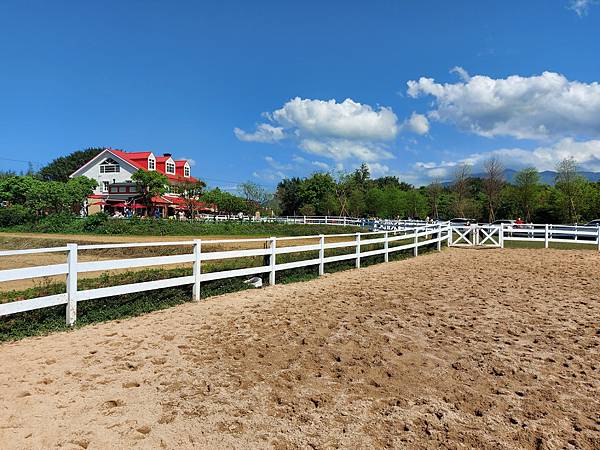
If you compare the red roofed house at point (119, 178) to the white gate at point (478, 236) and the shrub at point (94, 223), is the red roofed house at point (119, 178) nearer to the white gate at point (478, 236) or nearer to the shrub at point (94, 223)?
the shrub at point (94, 223)

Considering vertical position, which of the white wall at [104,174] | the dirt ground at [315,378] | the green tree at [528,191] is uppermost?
the white wall at [104,174]

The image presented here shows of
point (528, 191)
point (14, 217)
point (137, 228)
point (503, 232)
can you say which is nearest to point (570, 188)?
point (528, 191)

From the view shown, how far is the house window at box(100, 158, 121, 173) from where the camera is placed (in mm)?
61656

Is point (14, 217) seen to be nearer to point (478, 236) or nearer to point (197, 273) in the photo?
point (478, 236)

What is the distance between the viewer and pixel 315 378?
15.2ft

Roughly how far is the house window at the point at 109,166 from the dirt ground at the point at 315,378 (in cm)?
5914

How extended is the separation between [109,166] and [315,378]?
211 feet

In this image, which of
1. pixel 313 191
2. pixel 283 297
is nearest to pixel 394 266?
pixel 283 297

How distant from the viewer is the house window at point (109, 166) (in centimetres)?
6166

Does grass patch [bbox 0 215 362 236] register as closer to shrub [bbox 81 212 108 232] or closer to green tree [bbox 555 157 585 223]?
shrub [bbox 81 212 108 232]

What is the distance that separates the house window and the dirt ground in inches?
2329

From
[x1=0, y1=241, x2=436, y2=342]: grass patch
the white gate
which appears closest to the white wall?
the white gate

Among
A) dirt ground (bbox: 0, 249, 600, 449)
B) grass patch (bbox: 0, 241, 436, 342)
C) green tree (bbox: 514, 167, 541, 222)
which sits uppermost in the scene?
green tree (bbox: 514, 167, 541, 222)

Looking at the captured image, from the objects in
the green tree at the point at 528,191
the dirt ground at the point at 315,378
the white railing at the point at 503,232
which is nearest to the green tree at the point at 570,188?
the green tree at the point at 528,191
